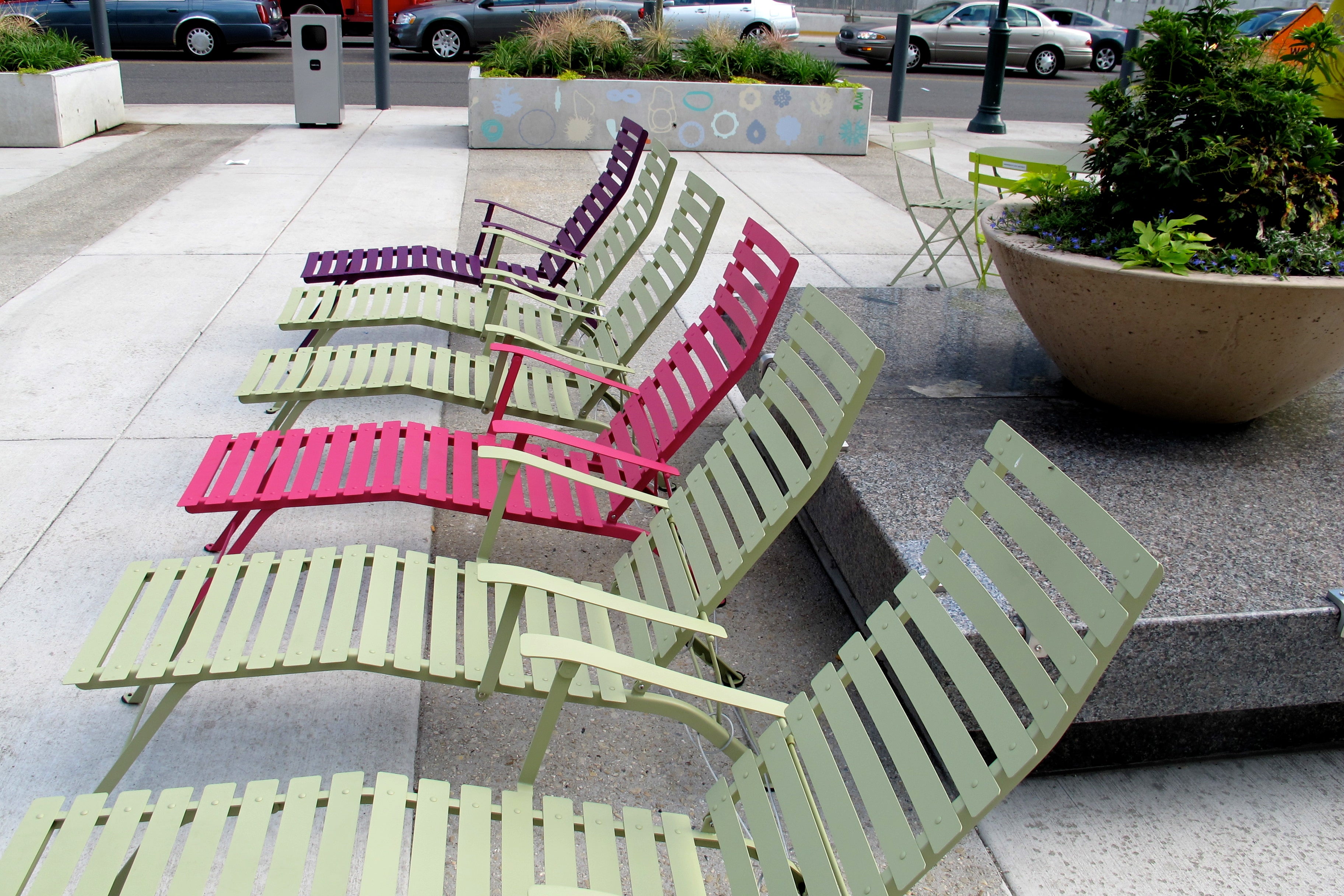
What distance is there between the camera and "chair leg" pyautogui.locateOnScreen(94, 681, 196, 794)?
2340mm

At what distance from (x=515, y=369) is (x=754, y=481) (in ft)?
4.39

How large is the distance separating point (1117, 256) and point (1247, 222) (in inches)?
19.8

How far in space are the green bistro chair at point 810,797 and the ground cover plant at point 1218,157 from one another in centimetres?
218

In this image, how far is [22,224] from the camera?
7332 millimetres

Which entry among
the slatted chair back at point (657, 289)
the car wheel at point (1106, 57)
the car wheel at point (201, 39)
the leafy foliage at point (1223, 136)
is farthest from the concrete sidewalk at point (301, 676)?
the car wheel at point (1106, 57)

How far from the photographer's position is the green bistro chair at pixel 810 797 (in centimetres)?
171

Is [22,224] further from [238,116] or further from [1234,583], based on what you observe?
[1234,583]

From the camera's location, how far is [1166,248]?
11.9ft

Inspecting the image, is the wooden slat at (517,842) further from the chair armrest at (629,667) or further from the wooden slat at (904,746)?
the wooden slat at (904,746)

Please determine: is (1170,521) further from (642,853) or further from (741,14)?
(741,14)

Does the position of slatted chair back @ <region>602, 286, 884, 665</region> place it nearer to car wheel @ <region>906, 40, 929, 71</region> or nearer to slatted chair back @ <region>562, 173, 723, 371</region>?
slatted chair back @ <region>562, 173, 723, 371</region>

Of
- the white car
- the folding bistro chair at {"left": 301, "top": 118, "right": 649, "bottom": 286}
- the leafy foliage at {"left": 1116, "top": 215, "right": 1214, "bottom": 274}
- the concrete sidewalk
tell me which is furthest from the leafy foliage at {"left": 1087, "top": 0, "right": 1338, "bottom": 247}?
the white car

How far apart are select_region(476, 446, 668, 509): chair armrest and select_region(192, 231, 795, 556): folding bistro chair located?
13 mm

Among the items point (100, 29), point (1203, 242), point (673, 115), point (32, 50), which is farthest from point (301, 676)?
point (100, 29)
